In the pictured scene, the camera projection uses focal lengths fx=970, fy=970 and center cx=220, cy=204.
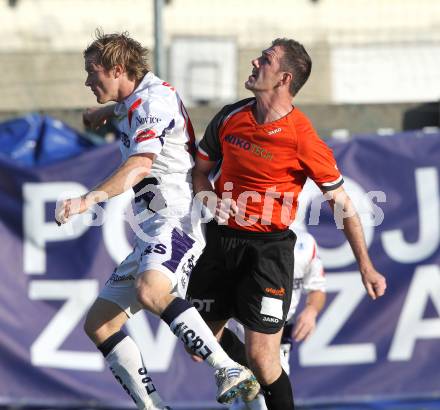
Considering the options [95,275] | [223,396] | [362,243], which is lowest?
[95,275]

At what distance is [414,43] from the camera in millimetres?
16141

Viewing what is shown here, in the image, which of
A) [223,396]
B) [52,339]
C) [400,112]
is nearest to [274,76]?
[223,396]

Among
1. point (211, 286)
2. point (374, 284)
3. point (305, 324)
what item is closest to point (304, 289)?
point (305, 324)

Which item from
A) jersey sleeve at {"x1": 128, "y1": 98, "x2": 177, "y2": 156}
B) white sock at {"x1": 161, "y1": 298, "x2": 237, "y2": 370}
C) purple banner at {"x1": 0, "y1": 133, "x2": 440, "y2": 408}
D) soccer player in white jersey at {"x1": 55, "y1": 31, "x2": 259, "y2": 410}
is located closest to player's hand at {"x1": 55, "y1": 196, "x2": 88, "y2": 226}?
soccer player in white jersey at {"x1": 55, "y1": 31, "x2": 259, "y2": 410}

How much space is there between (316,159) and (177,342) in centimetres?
312

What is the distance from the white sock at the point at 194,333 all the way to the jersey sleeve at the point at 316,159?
965 mm

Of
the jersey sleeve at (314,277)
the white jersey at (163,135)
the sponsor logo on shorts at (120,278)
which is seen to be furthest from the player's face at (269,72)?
the jersey sleeve at (314,277)

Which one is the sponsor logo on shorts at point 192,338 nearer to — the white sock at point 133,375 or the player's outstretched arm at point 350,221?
the white sock at point 133,375

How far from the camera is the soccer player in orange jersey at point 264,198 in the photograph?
16.4 ft

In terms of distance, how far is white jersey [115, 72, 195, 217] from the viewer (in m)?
4.79

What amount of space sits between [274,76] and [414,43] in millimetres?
11664

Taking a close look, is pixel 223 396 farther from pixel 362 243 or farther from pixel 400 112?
pixel 400 112

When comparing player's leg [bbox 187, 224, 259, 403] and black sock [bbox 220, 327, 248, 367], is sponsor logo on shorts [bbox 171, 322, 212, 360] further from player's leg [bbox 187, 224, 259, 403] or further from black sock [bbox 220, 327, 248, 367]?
black sock [bbox 220, 327, 248, 367]

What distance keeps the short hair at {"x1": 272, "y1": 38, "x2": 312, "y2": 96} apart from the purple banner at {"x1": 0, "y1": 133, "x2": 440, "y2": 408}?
2605mm
